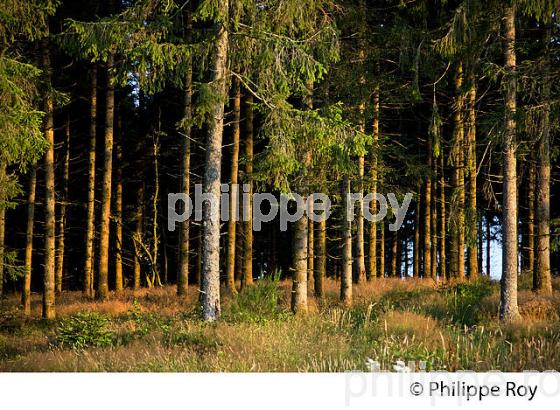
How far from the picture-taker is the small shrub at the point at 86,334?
350 inches

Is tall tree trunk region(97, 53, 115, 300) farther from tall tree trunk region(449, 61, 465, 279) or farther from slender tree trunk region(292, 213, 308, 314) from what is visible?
tall tree trunk region(449, 61, 465, 279)

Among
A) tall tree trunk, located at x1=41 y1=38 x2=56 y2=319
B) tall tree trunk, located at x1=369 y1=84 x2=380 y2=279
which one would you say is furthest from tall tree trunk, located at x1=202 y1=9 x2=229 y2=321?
tall tree trunk, located at x1=41 y1=38 x2=56 y2=319

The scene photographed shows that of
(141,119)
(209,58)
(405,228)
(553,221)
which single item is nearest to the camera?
(209,58)

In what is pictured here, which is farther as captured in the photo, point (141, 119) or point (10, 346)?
point (141, 119)

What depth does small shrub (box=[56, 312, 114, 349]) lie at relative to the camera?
8883 mm

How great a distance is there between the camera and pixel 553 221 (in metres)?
11.9

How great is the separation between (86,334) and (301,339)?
12.7ft

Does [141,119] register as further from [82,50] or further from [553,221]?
[553,221]

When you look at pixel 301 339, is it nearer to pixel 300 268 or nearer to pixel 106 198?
pixel 300 268

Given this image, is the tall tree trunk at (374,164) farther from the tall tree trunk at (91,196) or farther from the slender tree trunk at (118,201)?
the slender tree trunk at (118,201)

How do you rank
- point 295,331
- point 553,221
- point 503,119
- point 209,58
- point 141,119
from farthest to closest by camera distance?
1. point 141,119
2. point 553,221
3. point 209,58
4. point 503,119
5. point 295,331

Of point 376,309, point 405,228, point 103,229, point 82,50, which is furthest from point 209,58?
point 405,228

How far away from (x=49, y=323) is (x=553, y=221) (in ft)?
43.5

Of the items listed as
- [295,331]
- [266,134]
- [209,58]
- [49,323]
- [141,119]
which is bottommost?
[49,323]
